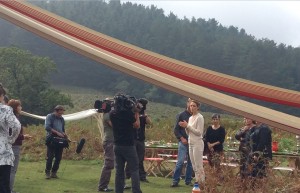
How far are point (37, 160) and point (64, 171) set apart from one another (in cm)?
275

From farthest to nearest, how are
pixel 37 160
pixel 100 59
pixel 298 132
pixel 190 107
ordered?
pixel 37 160 → pixel 190 107 → pixel 100 59 → pixel 298 132

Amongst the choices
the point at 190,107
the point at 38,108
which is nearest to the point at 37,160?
the point at 190,107

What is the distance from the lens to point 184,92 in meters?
2.70

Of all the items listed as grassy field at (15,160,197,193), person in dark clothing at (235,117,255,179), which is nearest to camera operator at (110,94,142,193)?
person in dark clothing at (235,117,255,179)

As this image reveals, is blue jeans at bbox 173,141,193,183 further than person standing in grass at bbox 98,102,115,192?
Yes

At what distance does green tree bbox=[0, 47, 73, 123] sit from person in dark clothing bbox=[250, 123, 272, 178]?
1590 inches

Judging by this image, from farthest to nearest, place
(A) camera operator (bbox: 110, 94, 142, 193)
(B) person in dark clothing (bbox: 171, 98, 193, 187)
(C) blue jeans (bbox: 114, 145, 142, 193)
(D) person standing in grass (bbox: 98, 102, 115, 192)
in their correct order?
(B) person in dark clothing (bbox: 171, 98, 193, 187), (D) person standing in grass (bbox: 98, 102, 115, 192), (C) blue jeans (bbox: 114, 145, 142, 193), (A) camera operator (bbox: 110, 94, 142, 193)

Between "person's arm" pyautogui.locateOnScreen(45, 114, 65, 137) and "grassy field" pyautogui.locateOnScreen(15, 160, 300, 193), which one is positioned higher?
"person's arm" pyautogui.locateOnScreen(45, 114, 65, 137)

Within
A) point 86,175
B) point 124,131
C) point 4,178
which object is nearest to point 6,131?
point 4,178

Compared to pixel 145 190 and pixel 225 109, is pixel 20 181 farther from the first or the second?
pixel 225 109

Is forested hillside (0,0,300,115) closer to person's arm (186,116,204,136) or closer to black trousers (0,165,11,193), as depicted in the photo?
person's arm (186,116,204,136)

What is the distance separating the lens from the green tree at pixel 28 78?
155 ft

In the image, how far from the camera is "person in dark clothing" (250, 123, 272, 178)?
21.8 feet

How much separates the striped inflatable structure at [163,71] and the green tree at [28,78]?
43.4 m
